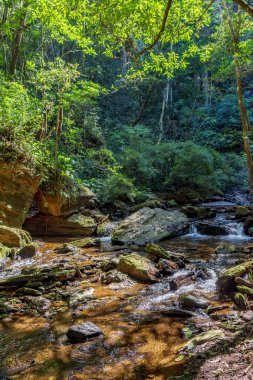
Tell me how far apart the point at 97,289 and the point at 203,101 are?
28664mm

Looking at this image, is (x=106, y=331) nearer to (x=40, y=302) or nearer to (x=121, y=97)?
(x=40, y=302)

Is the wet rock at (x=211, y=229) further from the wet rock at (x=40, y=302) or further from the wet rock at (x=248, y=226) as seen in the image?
the wet rock at (x=40, y=302)

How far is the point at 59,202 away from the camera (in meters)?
10.2

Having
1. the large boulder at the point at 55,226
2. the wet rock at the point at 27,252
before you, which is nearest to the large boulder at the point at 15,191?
the wet rock at the point at 27,252

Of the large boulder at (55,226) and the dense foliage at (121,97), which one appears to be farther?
the large boulder at (55,226)

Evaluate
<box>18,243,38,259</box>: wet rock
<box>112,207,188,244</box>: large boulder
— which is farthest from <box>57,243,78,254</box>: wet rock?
<box>112,207,188,244</box>: large boulder

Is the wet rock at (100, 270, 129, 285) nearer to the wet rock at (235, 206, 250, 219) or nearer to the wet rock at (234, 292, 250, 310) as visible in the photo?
the wet rock at (234, 292, 250, 310)

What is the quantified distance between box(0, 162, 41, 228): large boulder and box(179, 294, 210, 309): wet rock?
19.9 feet

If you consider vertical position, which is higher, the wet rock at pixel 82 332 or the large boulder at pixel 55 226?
the large boulder at pixel 55 226

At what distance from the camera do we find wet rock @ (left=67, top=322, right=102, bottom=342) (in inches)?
130

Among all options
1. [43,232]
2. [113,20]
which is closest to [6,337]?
[113,20]

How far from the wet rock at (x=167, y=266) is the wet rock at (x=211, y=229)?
4.79 metres

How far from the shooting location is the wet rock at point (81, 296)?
4.51m

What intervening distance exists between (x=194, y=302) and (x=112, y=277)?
5.95 ft
